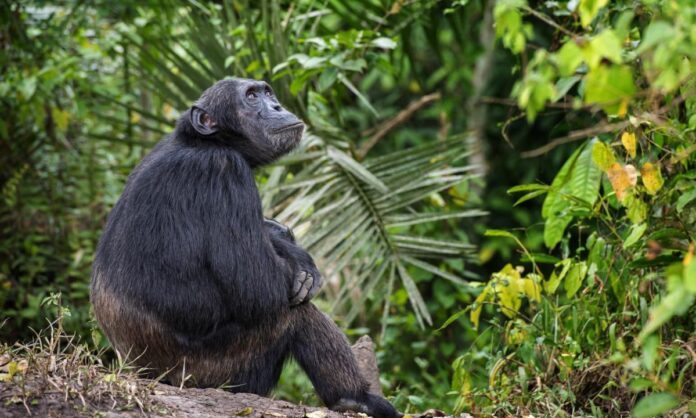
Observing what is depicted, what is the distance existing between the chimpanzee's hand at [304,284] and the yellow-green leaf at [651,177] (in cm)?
172

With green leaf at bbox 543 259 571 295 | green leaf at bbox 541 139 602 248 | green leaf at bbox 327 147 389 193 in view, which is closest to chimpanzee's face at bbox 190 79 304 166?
green leaf at bbox 327 147 389 193

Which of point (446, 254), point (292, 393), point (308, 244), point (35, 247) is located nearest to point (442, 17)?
point (446, 254)

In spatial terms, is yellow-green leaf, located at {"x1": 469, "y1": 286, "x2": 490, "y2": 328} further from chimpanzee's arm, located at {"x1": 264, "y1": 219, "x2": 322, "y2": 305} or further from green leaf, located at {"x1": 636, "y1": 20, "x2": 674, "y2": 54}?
green leaf, located at {"x1": 636, "y1": 20, "x2": 674, "y2": 54}

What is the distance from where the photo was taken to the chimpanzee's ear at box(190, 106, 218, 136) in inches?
204

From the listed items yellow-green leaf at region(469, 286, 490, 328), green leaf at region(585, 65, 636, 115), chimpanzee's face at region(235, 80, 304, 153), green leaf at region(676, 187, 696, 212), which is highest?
green leaf at region(585, 65, 636, 115)

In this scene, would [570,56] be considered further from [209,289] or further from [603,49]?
[209,289]

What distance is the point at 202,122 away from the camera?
5.23 metres

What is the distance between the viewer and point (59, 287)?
830 centimetres

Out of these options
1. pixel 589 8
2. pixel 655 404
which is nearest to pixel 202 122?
pixel 589 8

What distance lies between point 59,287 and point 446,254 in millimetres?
3435

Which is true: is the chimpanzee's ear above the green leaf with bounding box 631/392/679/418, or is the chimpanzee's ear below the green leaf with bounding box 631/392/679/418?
above

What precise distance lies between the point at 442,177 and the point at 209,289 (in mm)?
2823

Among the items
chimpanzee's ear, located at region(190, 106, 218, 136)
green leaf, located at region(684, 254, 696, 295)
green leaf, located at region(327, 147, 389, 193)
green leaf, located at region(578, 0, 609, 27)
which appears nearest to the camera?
green leaf, located at region(684, 254, 696, 295)

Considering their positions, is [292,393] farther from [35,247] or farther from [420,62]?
[420,62]
